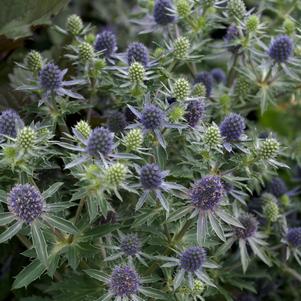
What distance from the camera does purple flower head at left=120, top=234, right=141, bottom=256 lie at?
4.92 feet

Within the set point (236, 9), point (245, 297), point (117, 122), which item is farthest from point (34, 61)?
point (245, 297)

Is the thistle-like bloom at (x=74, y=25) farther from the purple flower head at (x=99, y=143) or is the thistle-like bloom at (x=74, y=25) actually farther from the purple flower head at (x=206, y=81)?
the purple flower head at (x=99, y=143)

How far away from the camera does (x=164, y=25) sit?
206 cm

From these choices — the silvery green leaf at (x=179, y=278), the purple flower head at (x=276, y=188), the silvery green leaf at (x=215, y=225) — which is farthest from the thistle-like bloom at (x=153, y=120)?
the purple flower head at (x=276, y=188)

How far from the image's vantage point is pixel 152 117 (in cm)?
149

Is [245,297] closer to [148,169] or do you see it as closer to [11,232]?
[148,169]

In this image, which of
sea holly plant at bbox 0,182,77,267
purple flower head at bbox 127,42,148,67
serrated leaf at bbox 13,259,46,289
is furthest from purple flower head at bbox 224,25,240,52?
serrated leaf at bbox 13,259,46,289

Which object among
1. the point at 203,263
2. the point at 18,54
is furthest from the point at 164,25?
the point at 203,263

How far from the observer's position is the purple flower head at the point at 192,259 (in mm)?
1438

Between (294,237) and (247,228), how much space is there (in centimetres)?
20

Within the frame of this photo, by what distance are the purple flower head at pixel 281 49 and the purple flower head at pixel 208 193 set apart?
2.10ft

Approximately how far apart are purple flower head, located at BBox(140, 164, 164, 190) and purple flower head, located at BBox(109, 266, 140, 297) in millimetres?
228

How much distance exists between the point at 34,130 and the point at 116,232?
16.4 inches

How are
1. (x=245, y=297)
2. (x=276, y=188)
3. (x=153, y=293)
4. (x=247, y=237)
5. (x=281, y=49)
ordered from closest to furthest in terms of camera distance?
(x=153, y=293), (x=247, y=237), (x=281, y=49), (x=245, y=297), (x=276, y=188)
